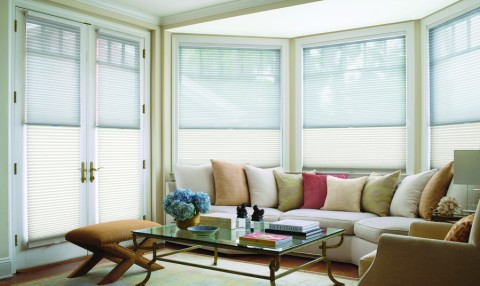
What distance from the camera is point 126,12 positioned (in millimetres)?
5359

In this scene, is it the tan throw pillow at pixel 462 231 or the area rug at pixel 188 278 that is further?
the area rug at pixel 188 278

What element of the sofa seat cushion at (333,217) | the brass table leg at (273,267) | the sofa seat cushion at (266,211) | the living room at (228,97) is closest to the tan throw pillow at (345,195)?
the sofa seat cushion at (333,217)

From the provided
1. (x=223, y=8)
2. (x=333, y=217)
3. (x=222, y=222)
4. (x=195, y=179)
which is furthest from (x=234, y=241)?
(x=223, y=8)

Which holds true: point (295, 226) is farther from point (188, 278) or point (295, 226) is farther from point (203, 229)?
point (188, 278)

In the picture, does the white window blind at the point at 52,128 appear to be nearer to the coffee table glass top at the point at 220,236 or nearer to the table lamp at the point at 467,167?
the coffee table glass top at the point at 220,236

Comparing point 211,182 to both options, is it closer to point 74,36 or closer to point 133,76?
point 133,76

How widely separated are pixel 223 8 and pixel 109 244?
9.52ft

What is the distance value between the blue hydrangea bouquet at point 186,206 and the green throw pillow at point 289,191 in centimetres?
163

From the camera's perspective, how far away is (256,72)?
596 centimetres

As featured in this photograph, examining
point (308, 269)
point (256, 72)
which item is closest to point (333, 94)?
point (256, 72)

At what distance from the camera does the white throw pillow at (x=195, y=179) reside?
5504 mm

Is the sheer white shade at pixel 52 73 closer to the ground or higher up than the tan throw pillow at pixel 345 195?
higher up

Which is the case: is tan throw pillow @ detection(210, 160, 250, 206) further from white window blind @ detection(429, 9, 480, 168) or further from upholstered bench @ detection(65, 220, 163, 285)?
white window blind @ detection(429, 9, 480, 168)

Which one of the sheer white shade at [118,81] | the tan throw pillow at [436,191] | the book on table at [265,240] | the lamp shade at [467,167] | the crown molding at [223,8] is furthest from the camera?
the sheer white shade at [118,81]
